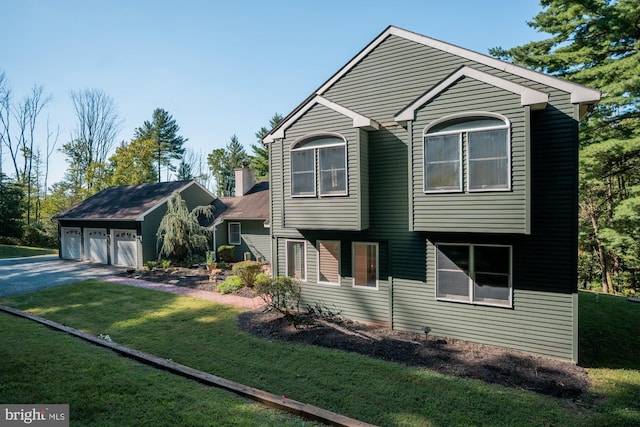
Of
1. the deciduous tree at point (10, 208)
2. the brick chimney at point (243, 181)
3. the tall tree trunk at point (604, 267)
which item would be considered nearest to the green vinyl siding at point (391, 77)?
the brick chimney at point (243, 181)

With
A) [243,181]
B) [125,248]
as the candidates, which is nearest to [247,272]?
[125,248]

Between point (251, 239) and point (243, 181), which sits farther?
point (243, 181)

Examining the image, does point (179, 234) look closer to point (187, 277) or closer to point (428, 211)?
point (187, 277)

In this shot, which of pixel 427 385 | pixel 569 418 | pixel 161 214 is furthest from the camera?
pixel 161 214

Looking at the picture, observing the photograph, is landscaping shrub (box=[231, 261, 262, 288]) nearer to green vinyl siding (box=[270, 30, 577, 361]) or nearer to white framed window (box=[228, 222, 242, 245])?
green vinyl siding (box=[270, 30, 577, 361])

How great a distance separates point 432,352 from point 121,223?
18.2 m

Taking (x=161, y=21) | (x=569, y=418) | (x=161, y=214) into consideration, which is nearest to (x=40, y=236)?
(x=161, y=214)

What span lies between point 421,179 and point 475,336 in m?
4.03

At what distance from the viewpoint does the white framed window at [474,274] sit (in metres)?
7.34

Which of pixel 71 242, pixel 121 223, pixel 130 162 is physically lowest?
pixel 71 242

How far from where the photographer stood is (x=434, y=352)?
706 centimetres

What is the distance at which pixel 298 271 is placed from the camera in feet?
33.5

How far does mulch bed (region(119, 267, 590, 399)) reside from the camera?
5.88 metres

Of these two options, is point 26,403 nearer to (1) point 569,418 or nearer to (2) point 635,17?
(1) point 569,418
